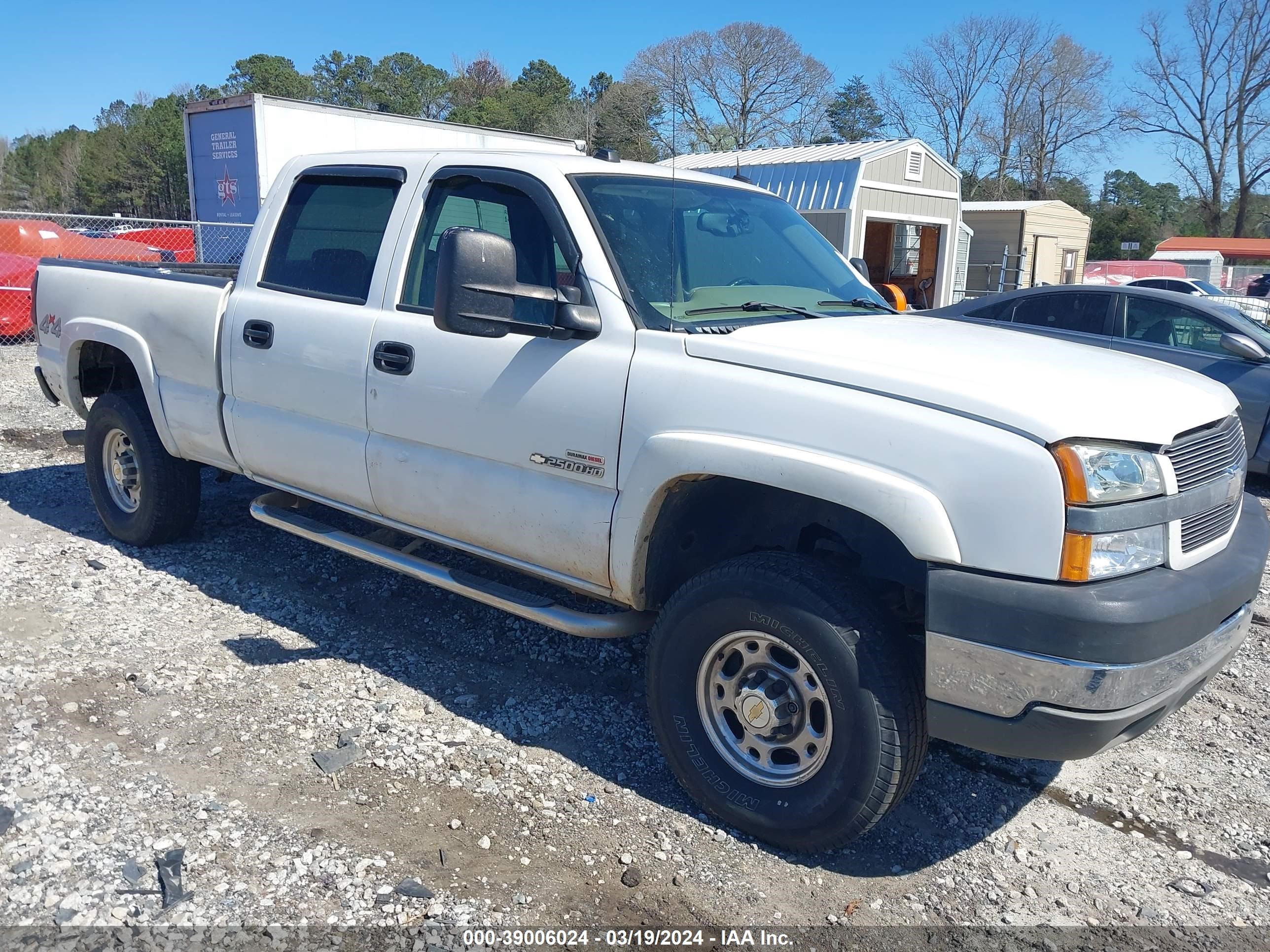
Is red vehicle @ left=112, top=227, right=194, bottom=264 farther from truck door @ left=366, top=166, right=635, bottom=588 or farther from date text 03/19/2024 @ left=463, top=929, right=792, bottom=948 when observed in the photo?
date text 03/19/2024 @ left=463, top=929, right=792, bottom=948

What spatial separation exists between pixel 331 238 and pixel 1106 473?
3.34 m

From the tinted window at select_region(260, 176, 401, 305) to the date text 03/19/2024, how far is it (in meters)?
2.56

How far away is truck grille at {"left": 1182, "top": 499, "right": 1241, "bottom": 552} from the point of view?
2.89m

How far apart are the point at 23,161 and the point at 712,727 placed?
298 ft

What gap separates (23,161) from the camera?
77.4 m

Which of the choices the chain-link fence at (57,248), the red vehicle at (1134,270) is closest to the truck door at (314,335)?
the chain-link fence at (57,248)

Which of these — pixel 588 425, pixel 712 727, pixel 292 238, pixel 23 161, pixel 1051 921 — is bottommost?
pixel 1051 921

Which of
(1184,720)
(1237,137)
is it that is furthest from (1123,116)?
(1184,720)

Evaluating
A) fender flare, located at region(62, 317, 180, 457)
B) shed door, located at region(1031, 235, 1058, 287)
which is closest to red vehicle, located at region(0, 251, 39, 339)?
fender flare, located at region(62, 317, 180, 457)

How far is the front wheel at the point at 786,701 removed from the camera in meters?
2.92

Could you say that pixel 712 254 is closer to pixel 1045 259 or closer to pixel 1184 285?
pixel 1184 285

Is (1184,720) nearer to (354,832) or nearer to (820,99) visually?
(354,832)

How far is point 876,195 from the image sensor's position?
2167 centimetres

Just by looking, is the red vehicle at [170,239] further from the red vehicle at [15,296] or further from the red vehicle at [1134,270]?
the red vehicle at [1134,270]
